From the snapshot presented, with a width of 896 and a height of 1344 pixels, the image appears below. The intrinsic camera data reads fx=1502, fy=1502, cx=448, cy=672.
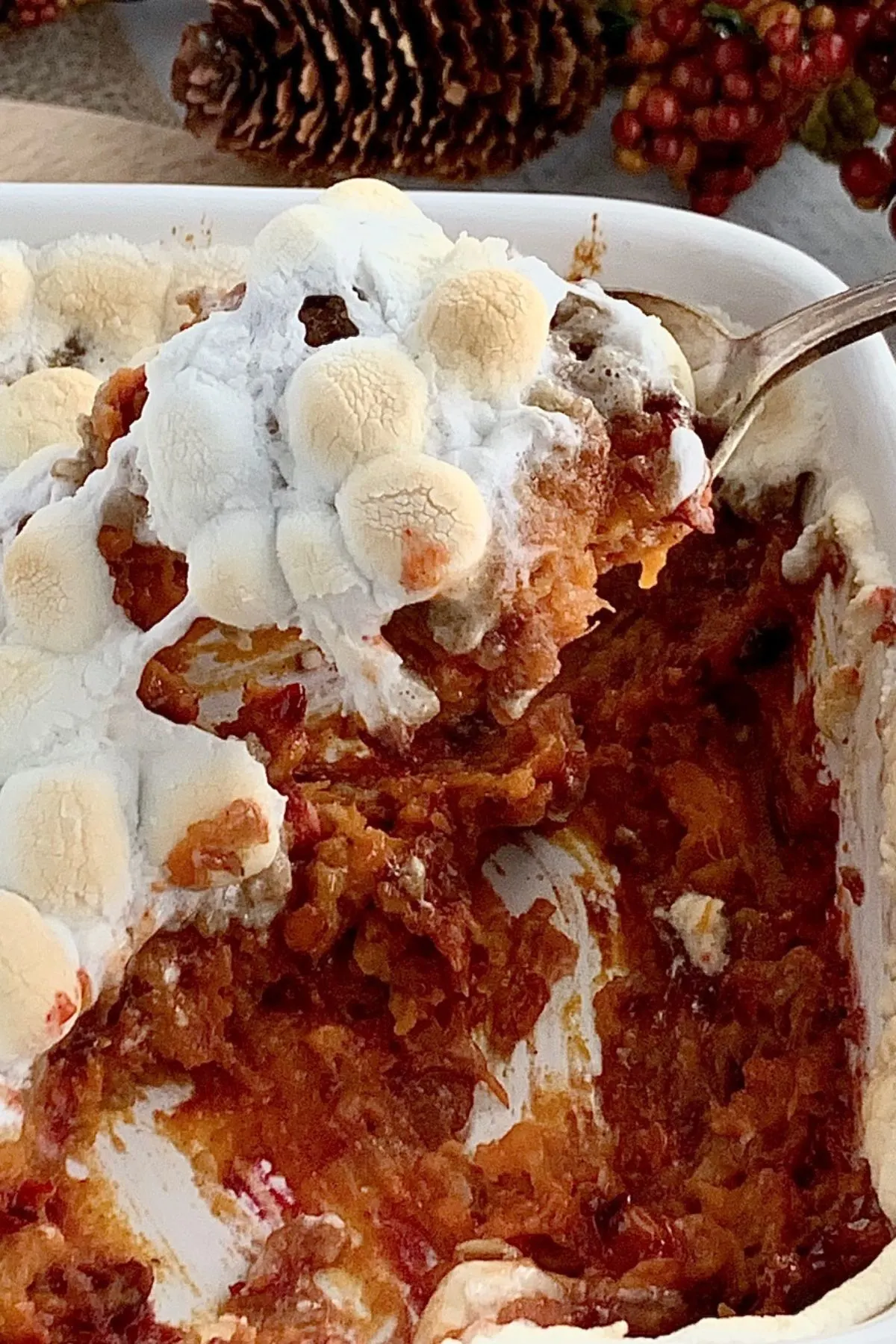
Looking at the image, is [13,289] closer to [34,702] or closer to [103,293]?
[103,293]

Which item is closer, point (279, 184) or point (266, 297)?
point (266, 297)

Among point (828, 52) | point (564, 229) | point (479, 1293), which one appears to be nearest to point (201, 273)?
point (564, 229)

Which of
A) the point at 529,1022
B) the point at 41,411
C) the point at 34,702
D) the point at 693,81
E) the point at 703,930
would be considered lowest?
the point at 529,1022

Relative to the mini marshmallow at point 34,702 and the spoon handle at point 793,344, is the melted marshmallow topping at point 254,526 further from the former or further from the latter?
the spoon handle at point 793,344

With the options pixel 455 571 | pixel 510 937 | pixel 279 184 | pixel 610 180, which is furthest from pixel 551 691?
pixel 610 180

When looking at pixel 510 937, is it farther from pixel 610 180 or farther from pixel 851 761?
pixel 610 180

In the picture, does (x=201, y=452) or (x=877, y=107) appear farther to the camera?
(x=877, y=107)
